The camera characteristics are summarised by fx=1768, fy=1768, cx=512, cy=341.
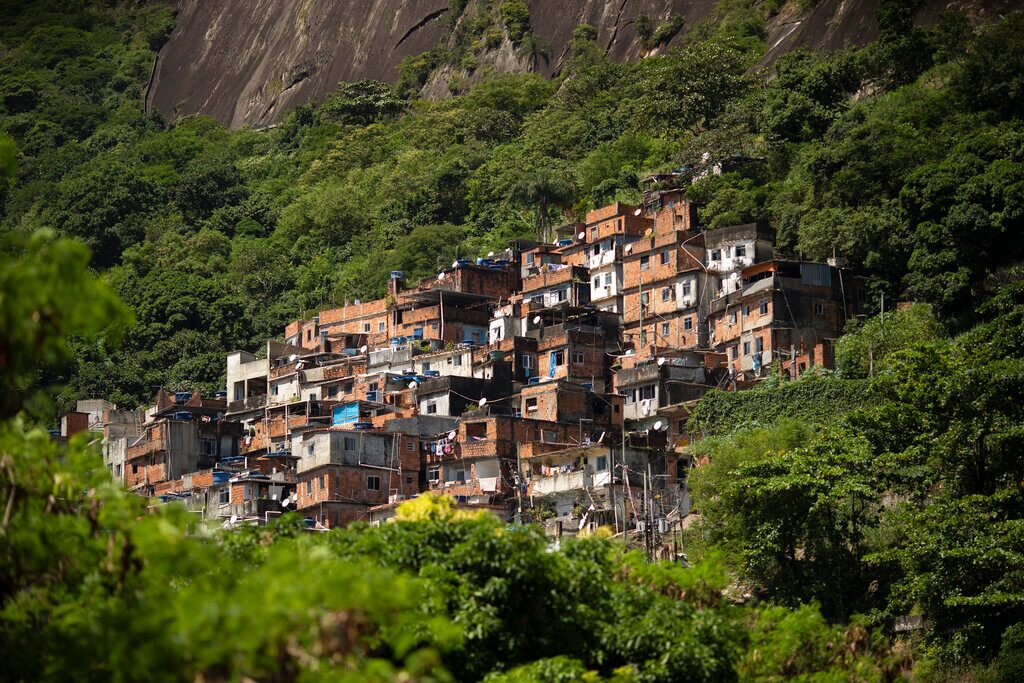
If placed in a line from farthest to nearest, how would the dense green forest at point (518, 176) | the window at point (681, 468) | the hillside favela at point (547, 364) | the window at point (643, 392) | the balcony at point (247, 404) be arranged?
1. the balcony at point (247, 404)
2. the dense green forest at point (518, 176)
3. the window at point (643, 392)
4. the window at point (681, 468)
5. the hillside favela at point (547, 364)

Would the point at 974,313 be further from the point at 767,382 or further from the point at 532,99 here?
the point at 532,99

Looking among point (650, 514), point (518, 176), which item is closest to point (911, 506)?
point (650, 514)

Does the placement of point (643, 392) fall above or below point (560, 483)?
above

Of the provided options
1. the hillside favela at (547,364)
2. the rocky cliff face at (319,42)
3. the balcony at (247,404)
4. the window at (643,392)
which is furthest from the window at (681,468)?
the rocky cliff face at (319,42)

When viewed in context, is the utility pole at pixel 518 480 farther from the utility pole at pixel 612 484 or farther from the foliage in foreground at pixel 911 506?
the foliage in foreground at pixel 911 506

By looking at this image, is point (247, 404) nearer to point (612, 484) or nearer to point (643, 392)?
point (643, 392)

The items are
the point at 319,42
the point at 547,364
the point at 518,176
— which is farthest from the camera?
the point at 319,42

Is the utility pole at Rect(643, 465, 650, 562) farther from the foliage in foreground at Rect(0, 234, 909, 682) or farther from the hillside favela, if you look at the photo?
the foliage in foreground at Rect(0, 234, 909, 682)
